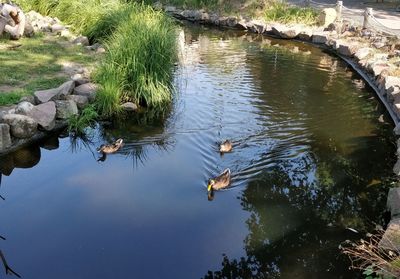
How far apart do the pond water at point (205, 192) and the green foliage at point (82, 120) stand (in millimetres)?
204

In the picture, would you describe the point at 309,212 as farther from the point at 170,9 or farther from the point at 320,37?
the point at 170,9

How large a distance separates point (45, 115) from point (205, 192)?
2.92m

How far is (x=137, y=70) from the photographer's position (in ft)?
26.3

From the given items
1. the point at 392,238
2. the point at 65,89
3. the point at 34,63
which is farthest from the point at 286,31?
the point at 392,238

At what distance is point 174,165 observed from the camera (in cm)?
616

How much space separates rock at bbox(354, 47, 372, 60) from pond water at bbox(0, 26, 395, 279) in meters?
2.40

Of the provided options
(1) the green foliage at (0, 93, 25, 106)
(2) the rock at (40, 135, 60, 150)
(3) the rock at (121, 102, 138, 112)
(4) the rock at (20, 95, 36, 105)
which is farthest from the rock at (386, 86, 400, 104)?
(1) the green foliage at (0, 93, 25, 106)

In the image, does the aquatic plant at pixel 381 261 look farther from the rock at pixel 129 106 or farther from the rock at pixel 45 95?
the rock at pixel 45 95

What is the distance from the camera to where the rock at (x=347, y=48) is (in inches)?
464

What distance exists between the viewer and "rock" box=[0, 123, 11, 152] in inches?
242

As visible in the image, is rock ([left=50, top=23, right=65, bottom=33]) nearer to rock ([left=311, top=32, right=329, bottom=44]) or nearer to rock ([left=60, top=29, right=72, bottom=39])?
rock ([left=60, top=29, right=72, bottom=39])

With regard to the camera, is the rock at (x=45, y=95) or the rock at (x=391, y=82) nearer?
the rock at (x=45, y=95)

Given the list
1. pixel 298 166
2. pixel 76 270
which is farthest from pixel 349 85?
pixel 76 270

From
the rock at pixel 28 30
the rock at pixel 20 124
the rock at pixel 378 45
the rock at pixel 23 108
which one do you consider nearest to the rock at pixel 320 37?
the rock at pixel 378 45
